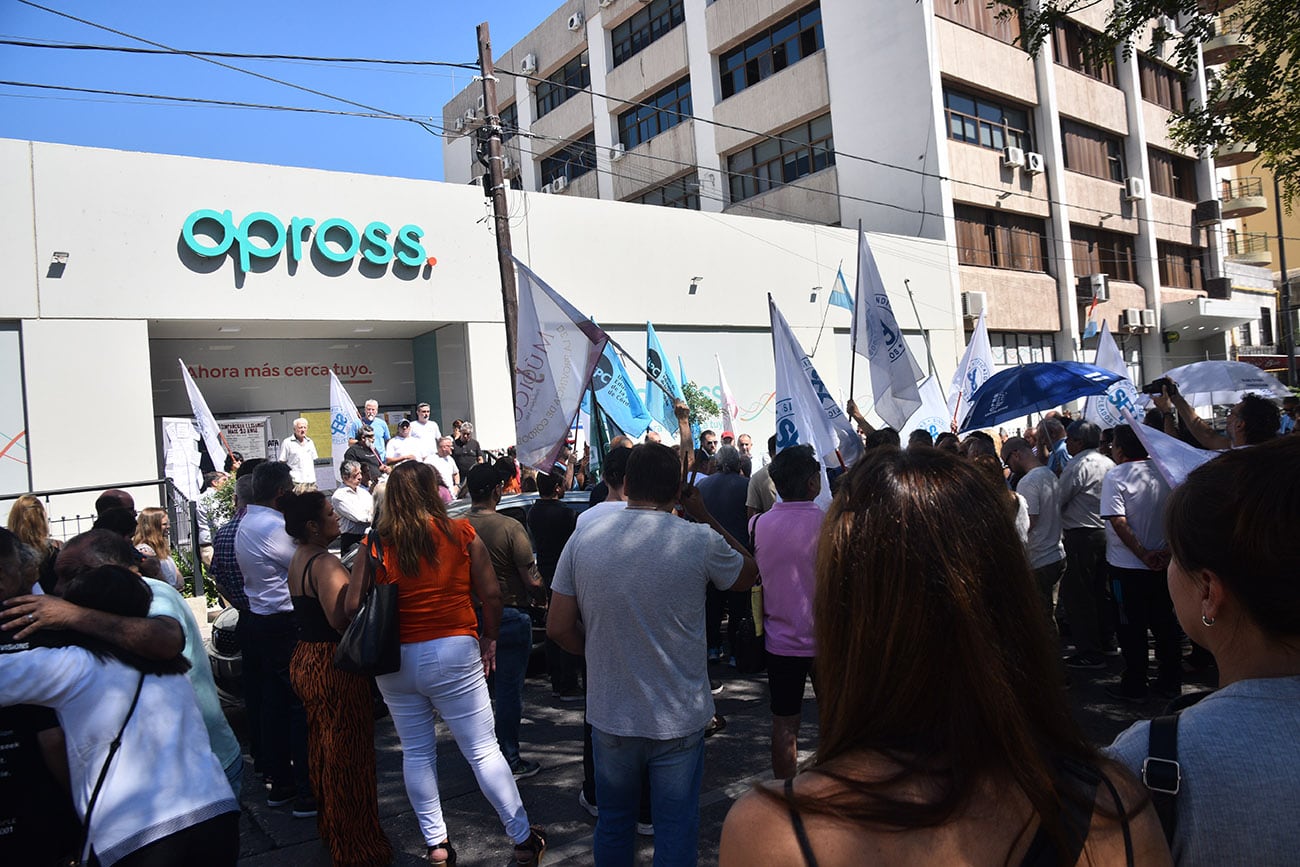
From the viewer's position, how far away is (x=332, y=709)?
166 inches

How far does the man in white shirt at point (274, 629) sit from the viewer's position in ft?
16.1

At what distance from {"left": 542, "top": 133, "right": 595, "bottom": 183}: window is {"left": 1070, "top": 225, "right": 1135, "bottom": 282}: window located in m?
17.3

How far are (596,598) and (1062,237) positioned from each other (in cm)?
2817

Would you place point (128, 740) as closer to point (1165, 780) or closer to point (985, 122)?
point (1165, 780)

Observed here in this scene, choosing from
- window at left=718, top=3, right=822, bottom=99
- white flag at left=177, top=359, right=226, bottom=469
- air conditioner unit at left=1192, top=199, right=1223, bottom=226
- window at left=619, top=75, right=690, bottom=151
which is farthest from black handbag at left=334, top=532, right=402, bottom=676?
air conditioner unit at left=1192, top=199, right=1223, bottom=226

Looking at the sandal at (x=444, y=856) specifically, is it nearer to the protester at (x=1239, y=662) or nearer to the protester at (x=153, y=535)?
the protester at (x=153, y=535)

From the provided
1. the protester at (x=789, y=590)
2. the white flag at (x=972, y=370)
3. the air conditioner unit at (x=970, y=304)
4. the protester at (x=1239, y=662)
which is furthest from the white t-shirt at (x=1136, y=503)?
the air conditioner unit at (x=970, y=304)

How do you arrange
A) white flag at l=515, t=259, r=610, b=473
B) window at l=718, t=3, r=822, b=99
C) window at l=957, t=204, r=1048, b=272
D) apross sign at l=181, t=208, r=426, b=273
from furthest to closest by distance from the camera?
window at l=718, t=3, r=822, b=99 < window at l=957, t=204, r=1048, b=272 < apross sign at l=181, t=208, r=426, b=273 < white flag at l=515, t=259, r=610, b=473

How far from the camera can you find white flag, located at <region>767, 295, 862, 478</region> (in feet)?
20.0

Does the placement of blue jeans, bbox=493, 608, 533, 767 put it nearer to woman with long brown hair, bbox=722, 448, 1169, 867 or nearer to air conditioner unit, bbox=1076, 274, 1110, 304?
woman with long brown hair, bbox=722, 448, 1169, 867

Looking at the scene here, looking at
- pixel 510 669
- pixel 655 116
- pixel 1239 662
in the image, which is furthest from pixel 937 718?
pixel 655 116

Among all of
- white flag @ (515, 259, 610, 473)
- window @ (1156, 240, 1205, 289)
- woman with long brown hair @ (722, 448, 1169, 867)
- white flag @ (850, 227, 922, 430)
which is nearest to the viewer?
woman with long brown hair @ (722, 448, 1169, 867)

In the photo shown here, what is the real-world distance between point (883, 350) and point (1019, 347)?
19.7 metres

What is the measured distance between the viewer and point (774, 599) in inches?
174
